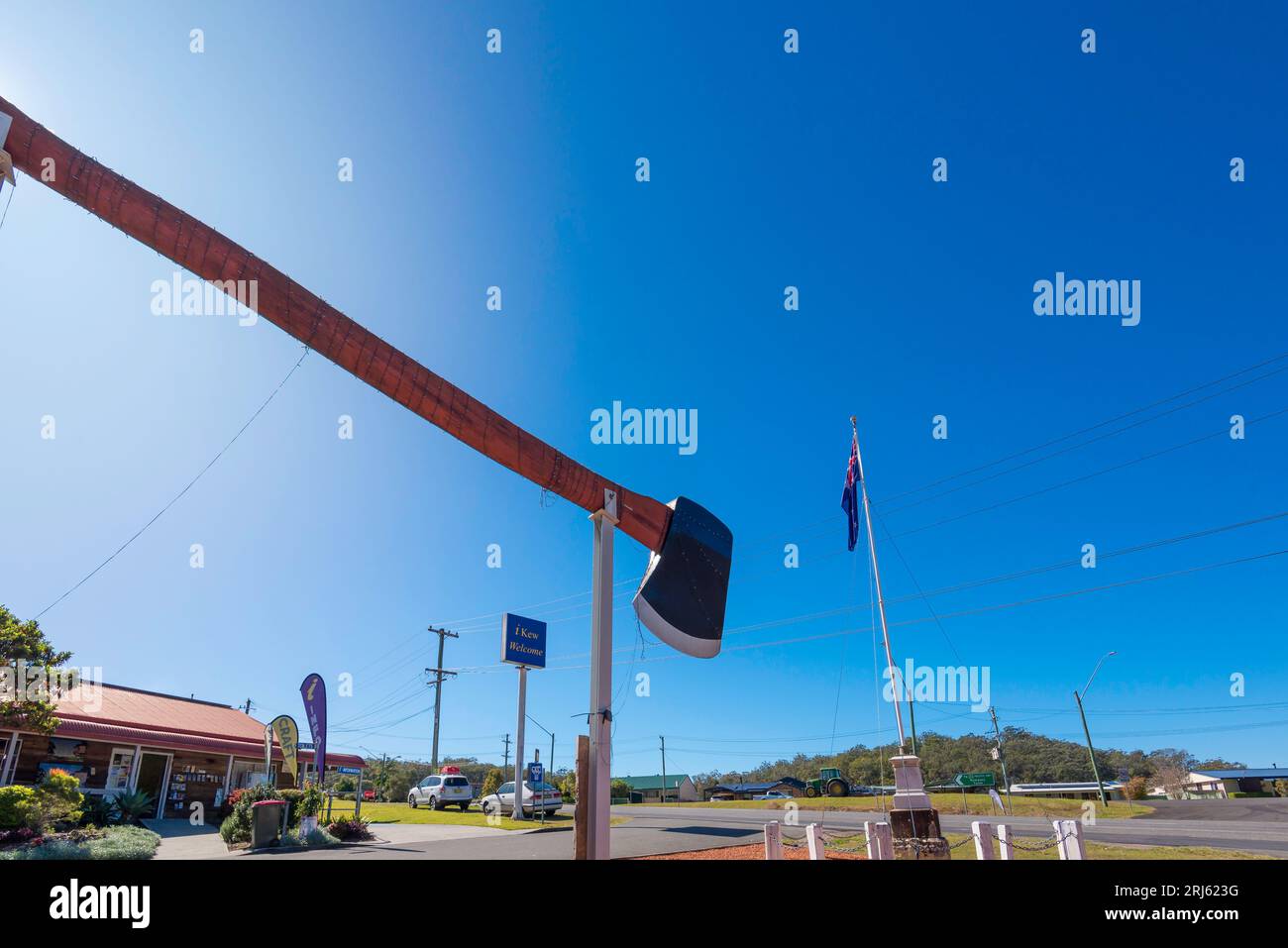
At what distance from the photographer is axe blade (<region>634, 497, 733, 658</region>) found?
877cm

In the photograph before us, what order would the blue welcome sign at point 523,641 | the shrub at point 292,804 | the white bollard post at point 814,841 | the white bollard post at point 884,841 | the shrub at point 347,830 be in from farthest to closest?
the blue welcome sign at point 523,641, the shrub at point 347,830, the shrub at point 292,804, the white bollard post at point 814,841, the white bollard post at point 884,841

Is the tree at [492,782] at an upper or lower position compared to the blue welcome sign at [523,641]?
lower

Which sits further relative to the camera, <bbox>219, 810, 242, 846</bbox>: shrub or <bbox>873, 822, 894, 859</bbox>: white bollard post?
<bbox>219, 810, 242, 846</bbox>: shrub

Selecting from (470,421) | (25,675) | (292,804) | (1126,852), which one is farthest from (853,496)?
(25,675)

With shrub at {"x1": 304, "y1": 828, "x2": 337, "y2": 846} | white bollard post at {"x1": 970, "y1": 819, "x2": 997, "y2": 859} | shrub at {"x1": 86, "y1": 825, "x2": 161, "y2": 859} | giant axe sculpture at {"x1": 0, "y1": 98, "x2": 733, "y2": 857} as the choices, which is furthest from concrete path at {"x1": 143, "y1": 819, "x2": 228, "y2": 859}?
white bollard post at {"x1": 970, "y1": 819, "x2": 997, "y2": 859}

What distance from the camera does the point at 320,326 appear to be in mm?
7168

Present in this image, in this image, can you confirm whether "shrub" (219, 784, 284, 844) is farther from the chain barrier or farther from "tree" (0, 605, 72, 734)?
the chain barrier

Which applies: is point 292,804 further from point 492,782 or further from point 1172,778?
point 1172,778

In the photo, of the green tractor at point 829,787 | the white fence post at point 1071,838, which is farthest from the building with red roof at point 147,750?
the green tractor at point 829,787

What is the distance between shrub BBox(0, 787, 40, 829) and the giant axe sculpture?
12775mm

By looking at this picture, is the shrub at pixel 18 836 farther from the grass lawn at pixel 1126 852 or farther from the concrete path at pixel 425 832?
the grass lawn at pixel 1126 852

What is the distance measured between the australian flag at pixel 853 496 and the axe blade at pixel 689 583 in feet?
38.2

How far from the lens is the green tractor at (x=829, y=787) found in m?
45.7
